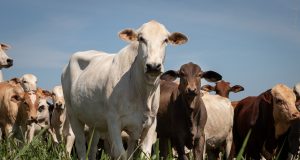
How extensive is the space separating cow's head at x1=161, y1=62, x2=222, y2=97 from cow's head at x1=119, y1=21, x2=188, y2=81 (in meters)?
1.21

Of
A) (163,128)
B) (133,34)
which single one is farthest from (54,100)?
(133,34)

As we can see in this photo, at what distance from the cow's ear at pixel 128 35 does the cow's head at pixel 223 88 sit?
6442 millimetres

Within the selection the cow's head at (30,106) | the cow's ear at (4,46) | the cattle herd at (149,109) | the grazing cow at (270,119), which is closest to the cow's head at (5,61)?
the cow's ear at (4,46)

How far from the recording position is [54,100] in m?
13.8

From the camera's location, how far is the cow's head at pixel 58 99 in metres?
13.4

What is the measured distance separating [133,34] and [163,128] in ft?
10.9

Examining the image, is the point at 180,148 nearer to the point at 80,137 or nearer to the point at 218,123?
the point at 80,137

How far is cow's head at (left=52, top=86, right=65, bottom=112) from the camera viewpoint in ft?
43.8

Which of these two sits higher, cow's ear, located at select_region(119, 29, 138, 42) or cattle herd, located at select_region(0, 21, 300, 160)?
cow's ear, located at select_region(119, 29, 138, 42)

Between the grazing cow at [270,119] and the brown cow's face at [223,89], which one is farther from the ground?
the grazing cow at [270,119]

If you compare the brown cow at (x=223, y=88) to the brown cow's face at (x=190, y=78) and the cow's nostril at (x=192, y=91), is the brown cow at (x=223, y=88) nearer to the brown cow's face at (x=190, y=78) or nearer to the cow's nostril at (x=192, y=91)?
the brown cow's face at (x=190, y=78)

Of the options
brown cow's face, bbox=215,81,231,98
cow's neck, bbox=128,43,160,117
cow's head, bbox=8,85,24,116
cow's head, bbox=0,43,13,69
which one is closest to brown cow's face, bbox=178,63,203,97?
cow's neck, bbox=128,43,160,117

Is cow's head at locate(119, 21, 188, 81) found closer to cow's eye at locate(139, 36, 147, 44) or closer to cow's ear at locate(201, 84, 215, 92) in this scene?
cow's eye at locate(139, 36, 147, 44)

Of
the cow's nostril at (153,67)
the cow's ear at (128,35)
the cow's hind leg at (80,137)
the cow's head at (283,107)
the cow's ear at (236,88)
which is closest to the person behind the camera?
the cow's nostril at (153,67)
